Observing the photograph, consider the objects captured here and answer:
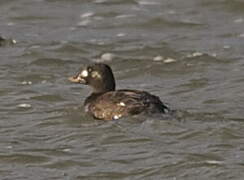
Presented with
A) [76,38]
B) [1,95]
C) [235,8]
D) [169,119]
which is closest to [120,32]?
[76,38]

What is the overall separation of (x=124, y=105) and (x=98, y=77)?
120 cm

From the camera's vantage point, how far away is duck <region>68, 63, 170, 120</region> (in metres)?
13.2

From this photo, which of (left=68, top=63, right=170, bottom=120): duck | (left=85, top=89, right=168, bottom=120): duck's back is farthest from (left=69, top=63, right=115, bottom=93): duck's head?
(left=85, top=89, right=168, bottom=120): duck's back

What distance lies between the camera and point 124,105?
13.3m

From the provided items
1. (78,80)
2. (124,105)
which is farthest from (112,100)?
(78,80)

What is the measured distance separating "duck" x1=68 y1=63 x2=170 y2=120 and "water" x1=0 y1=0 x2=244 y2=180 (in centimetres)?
15

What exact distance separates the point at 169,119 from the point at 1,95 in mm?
2584

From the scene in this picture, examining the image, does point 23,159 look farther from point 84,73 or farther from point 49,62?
point 49,62

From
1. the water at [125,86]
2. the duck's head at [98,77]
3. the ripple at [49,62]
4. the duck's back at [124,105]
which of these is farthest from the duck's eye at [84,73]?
the ripple at [49,62]

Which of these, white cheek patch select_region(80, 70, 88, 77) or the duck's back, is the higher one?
white cheek patch select_region(80, 70, 88, 77)

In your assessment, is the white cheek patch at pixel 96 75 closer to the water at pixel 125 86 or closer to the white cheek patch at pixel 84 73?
the white cheek patch at pixel 84 73

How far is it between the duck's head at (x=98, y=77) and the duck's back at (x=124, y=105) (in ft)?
1.86

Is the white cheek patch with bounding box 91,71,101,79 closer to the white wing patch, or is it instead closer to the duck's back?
the white wing patch

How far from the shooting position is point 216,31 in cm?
1841
